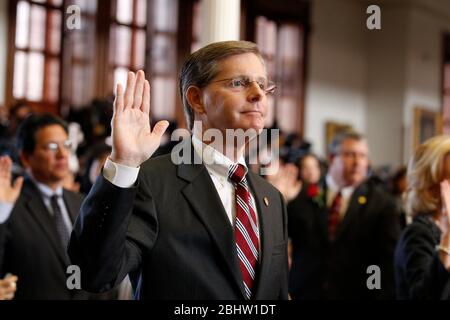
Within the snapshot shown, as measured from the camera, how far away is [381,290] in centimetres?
537

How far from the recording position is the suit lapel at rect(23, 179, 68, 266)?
13.0 feet

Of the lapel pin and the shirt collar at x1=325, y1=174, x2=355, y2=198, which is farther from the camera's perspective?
the shirt collar at x1=325, y1=174, x2=355, y2=198

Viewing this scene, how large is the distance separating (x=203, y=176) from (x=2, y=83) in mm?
9693

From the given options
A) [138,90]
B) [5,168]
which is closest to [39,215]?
[5,168]

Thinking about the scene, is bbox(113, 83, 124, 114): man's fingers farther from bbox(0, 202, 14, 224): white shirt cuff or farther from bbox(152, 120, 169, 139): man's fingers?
bbox(0, 202, 14, 224): white shirt cuff

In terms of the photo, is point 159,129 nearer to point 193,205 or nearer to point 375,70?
point 193,205

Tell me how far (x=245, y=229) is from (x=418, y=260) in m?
1.46

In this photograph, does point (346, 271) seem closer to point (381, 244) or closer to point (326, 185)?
point (381, 244)

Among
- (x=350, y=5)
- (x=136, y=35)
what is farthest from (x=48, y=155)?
(x=350, y=5)

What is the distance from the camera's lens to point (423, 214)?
3.79 m

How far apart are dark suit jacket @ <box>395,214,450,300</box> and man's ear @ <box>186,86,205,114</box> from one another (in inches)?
54.7

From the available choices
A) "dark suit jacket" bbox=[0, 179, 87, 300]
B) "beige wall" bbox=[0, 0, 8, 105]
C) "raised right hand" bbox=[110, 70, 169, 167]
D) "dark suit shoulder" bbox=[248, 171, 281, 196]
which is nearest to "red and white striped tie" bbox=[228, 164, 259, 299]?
"dark suit shoulder" bbox=[248, 171, 281, 196]

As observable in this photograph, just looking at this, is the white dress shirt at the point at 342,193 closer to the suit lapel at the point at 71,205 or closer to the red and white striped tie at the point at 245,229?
the suit lapel at the point at 71,205

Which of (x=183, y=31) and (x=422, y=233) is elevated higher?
(x=183, y=31)
